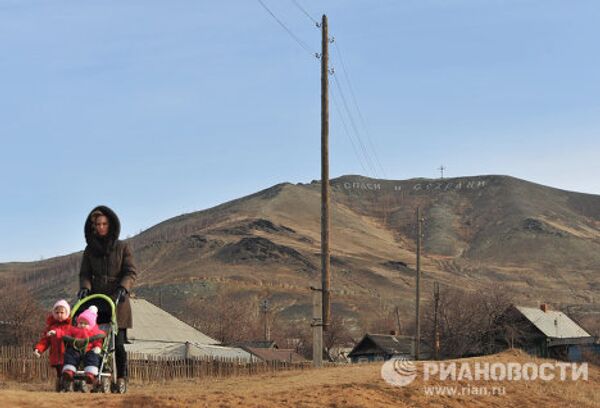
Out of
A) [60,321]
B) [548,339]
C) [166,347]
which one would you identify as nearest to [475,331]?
[548,339]

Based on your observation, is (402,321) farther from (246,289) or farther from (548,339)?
(548,339)

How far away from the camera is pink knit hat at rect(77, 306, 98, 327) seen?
44.3 feet

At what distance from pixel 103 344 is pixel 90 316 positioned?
0.49 m

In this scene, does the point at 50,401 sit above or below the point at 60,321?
below

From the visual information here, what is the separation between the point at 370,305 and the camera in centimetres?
16925

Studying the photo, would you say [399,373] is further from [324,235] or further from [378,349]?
[378,349]

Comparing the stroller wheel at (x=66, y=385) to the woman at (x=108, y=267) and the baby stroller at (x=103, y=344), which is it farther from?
the woman at (x=108, y=267)

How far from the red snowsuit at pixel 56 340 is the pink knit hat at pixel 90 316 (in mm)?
216

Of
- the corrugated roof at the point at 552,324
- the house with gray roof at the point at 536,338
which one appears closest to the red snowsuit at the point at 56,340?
the house with gray roof at the point at 536,338

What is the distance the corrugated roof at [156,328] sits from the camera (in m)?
60.2

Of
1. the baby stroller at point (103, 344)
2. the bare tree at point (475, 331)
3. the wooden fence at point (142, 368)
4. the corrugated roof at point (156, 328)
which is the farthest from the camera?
the bare tree at point (475, 331)

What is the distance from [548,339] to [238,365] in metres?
30.6

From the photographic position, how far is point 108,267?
48.0 feet

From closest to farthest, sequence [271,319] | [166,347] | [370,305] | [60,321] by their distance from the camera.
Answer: [60,321]
[166,347]
[271,319]
[370,305]
